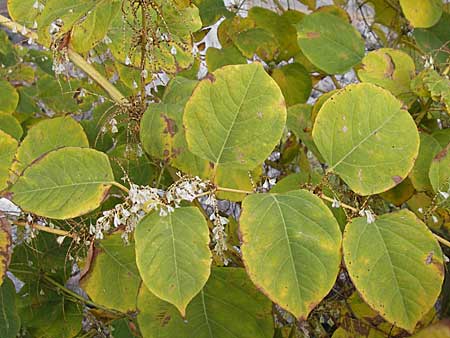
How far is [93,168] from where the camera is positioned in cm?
58

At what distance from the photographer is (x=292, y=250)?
0.51 metres

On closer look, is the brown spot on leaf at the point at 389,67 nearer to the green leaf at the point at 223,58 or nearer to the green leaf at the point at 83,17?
the green leaf at the point at 223,58

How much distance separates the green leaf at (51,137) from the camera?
690 mm

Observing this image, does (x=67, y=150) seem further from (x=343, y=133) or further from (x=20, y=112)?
(x=20, y=112)

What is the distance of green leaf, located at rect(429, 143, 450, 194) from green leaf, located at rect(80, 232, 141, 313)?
0.35 m

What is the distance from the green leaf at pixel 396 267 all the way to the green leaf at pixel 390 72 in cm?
31

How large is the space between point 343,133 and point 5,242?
344mm

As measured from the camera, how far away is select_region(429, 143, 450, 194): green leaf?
67 centimetres

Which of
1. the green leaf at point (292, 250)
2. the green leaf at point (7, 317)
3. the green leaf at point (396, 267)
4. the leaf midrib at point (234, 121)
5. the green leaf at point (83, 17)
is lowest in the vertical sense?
the green leaf at point (7, 317)

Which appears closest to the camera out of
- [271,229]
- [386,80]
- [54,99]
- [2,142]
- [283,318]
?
[271,229]

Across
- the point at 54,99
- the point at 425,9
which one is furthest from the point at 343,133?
the point at 54,99

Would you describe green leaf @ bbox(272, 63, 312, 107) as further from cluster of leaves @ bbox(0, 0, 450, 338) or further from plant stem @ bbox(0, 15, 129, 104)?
plant stem @ bbox(0, 15, 129, 104)

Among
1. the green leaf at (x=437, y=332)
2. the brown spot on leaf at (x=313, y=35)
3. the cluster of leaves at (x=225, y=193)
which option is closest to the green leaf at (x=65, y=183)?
the cluster of leaves at (x=225, y=193)

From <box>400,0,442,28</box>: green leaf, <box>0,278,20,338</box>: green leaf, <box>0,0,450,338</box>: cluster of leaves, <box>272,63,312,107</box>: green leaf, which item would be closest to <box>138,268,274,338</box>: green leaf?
<box>0,0,450,338</box>: cluster of leaves
